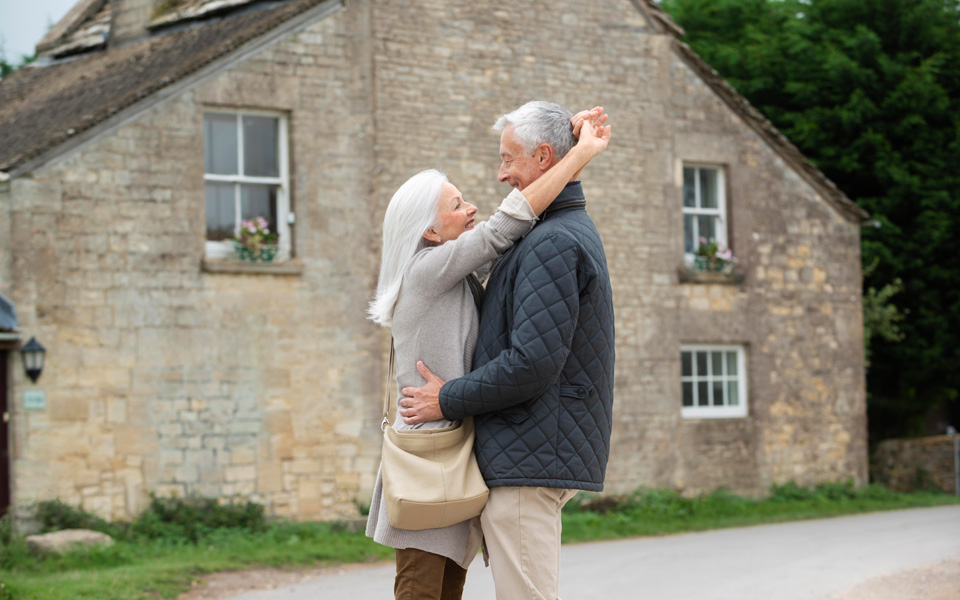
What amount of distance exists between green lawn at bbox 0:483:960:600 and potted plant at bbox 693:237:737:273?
9.97 ft

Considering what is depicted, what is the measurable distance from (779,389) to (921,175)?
5915 mm

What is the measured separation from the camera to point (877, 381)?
66.3 feet

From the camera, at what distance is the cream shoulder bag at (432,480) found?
11.2 feet

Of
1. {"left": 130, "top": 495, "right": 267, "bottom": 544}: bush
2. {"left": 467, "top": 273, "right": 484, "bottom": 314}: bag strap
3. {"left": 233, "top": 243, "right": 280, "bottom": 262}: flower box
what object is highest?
{"left": 233, "top": 243, "right": 280, "bottom": 262}: flower box

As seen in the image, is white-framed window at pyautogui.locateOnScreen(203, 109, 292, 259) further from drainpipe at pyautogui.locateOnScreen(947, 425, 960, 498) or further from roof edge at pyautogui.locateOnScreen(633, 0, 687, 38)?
drainpipe at pyautogui.locateOnScreen(947, 425, 960, 498)

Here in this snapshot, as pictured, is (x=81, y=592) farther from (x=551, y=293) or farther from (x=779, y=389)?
(x=779, y=389)

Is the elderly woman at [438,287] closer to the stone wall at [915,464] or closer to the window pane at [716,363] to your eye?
the window pane at [716,363]

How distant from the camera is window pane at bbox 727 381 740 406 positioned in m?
15.3

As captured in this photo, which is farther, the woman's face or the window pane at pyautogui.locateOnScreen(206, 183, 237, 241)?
the window pane at pyautogui.locateOnScreen(206, 183, 237, 241)

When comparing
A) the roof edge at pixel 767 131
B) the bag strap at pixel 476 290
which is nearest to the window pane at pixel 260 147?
the roof edge at pixel 767 131

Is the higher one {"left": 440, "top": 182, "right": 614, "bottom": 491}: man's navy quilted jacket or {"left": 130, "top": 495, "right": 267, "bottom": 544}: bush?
{"left": 440, "top": 182, "right": 614, "bottom": 491}: man's navy quilted jacket

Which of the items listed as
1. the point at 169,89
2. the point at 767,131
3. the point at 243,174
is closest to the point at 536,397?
the point at 169,89

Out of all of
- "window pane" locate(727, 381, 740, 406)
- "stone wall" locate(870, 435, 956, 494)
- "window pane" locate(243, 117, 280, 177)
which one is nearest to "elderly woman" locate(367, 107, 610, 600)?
"window pane" locate(243, 117, 280, 177)

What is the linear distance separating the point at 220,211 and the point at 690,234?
21.7ft
